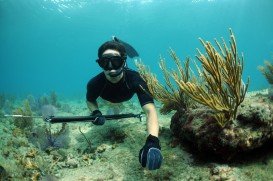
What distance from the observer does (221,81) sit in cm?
374

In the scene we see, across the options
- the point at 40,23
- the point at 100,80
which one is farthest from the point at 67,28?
the point at 100,80

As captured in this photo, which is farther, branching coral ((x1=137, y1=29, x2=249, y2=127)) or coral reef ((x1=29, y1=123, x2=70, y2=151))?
coral reef ((x1=29, y1=123, x2=70, y2=151))

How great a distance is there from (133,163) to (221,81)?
209 cm

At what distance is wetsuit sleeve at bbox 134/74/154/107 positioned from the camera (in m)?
5.18

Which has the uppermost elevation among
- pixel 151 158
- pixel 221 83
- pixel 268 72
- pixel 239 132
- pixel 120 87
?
pixel 268 72

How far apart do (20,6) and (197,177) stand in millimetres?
35096

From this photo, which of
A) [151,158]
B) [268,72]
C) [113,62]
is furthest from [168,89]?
[268,72]

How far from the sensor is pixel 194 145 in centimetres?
430

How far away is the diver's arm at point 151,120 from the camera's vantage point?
4314mm

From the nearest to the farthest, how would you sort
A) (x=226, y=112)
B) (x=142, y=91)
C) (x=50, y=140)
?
(x=226, y=112)
(x=142, y=91)
(x=50, y=140)

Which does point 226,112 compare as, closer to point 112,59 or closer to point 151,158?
point 151,158

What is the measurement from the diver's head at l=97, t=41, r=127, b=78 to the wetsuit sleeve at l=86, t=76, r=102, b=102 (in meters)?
0.72

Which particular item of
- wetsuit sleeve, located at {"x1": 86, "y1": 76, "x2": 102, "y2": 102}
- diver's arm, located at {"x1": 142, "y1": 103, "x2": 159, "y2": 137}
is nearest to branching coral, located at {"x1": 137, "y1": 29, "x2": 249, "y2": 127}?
diver's arm, located at {"x1": 142, "y1": 103, "x2": 159, "y2": 137}

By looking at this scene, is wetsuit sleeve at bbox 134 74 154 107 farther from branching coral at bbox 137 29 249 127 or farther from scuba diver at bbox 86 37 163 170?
branching coral at bbox 137 29 249 127
